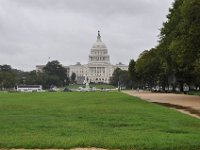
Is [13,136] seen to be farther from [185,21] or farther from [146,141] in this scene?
[185,21]

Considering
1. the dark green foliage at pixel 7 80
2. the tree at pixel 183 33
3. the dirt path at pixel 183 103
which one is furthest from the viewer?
the dark green foliage at pixel 7 80

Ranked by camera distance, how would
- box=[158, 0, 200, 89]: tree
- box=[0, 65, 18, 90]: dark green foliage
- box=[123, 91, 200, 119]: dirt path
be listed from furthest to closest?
1. box=[0, 65, 18, 90]: dark green foliage
2. box=[158, 0, 200, 89]: tree
3. box=[123, 91, 200, 119]: dirt path

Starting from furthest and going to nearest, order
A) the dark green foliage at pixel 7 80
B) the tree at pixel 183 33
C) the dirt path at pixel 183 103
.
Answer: the dark green foliage at pixel 7 80 → the tree at pixel 183 33 → the dirt path at pixel 183 103

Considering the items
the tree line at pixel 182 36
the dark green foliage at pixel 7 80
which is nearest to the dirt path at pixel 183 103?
the tree line at pixel 182 36

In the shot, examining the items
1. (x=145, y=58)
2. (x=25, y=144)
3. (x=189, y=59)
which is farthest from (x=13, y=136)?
(x=145, y=58)

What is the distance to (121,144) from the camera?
15008mm

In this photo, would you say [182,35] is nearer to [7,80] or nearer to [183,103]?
[183,103]

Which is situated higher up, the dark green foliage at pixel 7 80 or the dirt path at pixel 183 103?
the dark green foliage at pixel 7 80

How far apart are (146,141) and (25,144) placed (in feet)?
11.5

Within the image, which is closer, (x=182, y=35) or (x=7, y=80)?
(x=182, y=35)

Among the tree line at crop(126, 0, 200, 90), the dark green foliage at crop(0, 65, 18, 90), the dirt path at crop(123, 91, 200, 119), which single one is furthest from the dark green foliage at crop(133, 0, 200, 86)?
the dark green foliage at crop(0, 65, 18, 90)

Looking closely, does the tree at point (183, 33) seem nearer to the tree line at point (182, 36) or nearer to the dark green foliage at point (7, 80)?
the tree line at point (182, 36)

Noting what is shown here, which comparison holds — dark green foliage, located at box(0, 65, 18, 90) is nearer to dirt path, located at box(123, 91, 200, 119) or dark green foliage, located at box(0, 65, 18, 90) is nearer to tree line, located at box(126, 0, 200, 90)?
tree line, located at box(126, 0, 200, 90)

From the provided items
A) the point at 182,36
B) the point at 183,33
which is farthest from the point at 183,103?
the point at 183,33
